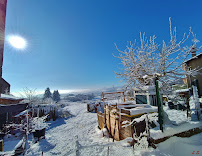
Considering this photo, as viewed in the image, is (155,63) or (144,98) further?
(144,98)

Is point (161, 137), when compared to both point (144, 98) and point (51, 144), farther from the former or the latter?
point (51, 144)

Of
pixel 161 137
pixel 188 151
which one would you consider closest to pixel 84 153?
pixel 161 137

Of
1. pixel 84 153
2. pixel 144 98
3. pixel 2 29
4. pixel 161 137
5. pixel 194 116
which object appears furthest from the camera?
pixel 144 98

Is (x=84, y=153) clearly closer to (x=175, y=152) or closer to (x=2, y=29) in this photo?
(x=175, y=152)

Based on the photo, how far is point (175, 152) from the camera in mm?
3391

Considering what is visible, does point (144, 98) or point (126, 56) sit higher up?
Answer: point (126, 56)

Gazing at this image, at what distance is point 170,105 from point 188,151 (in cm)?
710

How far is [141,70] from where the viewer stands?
6707 mm

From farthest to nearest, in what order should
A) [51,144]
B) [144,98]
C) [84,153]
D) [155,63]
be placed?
1. [51,144]
2. [144,98]
3. [155,63]
4. [84,153]

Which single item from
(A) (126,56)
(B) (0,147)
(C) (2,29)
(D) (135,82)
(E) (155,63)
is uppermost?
(A) (126,56)

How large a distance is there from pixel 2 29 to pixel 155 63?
24.0ft

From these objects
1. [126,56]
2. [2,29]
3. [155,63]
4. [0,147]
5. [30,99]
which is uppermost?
[126,56]

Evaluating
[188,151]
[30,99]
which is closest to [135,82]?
[188,151]

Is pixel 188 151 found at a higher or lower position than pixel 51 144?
higher
